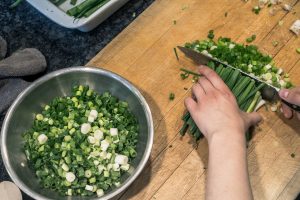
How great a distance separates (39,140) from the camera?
148 cm

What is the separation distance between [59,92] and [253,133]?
2.50 ft

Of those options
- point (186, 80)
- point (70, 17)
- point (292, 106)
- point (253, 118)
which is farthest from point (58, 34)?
point (292, 106)

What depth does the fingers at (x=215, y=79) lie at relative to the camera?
149 cm

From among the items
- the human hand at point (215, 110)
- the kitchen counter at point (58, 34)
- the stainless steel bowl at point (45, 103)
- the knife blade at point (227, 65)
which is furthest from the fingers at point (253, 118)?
the kitchen counter at point (58, 34)

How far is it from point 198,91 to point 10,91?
769mm

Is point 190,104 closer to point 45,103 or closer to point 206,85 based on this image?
point 206,85

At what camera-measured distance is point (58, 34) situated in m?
1.88

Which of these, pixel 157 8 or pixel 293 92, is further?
pixel 157 8

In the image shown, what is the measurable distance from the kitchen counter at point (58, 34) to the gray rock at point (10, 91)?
16 cm

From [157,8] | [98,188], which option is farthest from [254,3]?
[98,188]

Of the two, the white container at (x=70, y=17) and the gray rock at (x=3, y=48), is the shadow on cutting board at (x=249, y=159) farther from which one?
the gray rock at (x=3, y=48)

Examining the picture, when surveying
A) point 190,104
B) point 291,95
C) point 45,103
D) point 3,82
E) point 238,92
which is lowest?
point 3,82

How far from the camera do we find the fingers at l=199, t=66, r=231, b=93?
1.49m

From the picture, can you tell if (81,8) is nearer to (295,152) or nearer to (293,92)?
(293,92)
